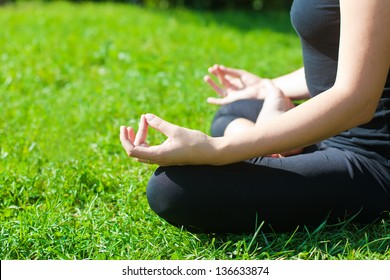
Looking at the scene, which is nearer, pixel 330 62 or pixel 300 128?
pixel 300 128

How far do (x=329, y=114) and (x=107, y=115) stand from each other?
6.91 ft

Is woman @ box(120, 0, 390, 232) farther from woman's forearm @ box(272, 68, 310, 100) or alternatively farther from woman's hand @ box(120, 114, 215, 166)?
woman's forearm @ box(272, 68, 310, 100)

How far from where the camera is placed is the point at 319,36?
2.40 metres

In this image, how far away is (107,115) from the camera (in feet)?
13.1

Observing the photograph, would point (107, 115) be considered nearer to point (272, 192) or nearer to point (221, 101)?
point (221, 101)

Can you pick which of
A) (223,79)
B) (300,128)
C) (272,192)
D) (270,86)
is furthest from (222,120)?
(300,128)

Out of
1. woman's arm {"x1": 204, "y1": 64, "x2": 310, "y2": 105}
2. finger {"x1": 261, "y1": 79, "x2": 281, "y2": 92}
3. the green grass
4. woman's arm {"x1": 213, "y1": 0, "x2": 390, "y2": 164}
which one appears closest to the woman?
woman's arm {"x1": 213, "y1": 0, "x2": 390, "y2": 164}

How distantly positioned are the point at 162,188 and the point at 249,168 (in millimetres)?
314

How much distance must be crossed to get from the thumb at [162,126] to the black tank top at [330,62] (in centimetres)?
66

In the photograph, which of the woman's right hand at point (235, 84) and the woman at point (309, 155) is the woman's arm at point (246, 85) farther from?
the woman at point (309, 155)

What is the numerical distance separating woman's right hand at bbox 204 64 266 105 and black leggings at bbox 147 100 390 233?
2.77 ft

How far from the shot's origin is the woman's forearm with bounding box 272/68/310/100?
3014 mm

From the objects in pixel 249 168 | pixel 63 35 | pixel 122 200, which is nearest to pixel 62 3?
pixel 63 35
